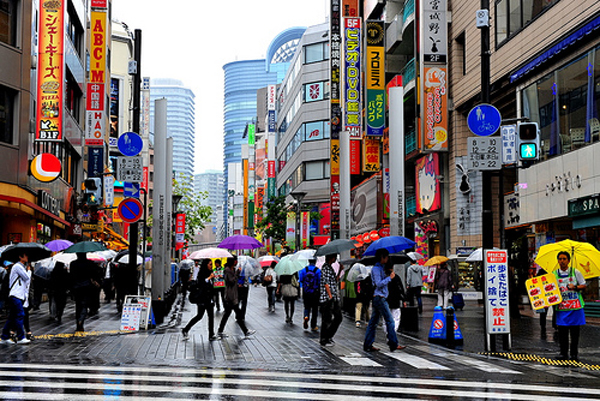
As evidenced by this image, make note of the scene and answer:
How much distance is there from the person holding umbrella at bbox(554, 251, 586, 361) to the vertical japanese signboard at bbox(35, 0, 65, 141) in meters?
19.1

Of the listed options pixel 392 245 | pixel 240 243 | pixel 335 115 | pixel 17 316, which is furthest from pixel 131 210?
pixel 335 115

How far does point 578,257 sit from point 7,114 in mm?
19913

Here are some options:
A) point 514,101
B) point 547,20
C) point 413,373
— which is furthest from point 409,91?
point 413,373

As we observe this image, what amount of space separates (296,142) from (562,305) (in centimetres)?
5954

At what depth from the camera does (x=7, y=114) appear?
2589 cm

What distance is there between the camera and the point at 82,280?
1772 cm

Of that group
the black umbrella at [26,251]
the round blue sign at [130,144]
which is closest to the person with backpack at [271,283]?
the round blue sign at [130,144]

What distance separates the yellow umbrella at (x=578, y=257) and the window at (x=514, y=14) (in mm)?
13482

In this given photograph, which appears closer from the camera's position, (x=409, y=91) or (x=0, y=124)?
(x=0, y=124)

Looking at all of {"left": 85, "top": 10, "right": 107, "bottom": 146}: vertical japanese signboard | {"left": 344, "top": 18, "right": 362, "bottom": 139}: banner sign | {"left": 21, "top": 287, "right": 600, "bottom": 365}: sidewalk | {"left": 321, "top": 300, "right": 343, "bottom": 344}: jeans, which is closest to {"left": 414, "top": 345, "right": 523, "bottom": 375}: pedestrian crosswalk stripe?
{"left": 21, "top": 287, "right": 600, "bottom": 365}: sidewalk

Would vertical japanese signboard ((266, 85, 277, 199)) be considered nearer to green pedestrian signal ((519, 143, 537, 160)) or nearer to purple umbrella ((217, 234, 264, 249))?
purple umbrella ((217, 234, 264, 249))

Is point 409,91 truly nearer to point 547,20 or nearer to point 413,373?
point 547,20

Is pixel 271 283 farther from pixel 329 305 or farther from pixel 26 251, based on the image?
pixel 329 305

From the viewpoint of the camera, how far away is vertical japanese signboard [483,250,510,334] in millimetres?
14062
